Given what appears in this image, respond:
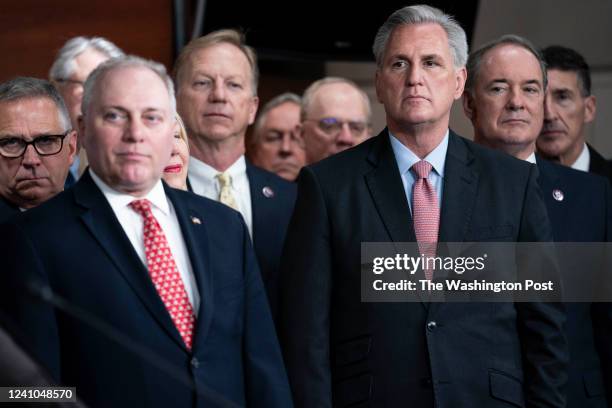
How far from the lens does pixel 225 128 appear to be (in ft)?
12.2

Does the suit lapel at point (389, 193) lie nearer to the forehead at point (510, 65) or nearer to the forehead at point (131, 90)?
the forehead at point (131, 90)

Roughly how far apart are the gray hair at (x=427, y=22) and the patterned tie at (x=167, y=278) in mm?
876

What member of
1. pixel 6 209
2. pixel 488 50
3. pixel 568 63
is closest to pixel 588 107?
pixel 568 63

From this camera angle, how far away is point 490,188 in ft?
10.0

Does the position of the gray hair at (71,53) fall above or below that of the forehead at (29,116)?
above

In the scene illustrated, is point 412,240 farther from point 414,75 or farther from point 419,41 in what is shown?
point 419,41

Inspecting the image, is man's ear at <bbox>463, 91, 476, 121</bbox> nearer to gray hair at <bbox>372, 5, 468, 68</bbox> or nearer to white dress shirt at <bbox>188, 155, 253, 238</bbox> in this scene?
gray hair at <bbox>372, 5, 468, 68</bbox>

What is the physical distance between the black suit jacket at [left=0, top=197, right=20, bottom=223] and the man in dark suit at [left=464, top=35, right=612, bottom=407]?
4.70 ft

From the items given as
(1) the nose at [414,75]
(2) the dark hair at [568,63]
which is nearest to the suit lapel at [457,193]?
(1) the nose at [414,75]

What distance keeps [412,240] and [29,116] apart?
3.42 ft

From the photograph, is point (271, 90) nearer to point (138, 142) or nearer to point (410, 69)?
point (410, 69)

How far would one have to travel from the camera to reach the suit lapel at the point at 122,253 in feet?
8.14

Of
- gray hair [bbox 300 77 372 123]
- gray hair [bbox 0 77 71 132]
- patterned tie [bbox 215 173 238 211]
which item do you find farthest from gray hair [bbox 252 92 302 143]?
gray hair [bbox 0 77 71 132]

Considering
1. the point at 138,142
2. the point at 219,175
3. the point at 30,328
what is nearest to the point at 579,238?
the point at 219,175
